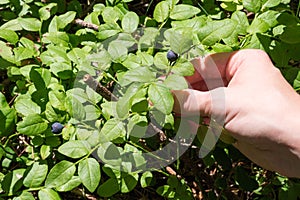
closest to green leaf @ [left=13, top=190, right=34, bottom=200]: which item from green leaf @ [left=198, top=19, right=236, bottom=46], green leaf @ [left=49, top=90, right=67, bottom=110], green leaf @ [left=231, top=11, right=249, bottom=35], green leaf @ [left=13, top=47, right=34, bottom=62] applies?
green leaf @ [left=49, top=90, right=67, bottom=110]

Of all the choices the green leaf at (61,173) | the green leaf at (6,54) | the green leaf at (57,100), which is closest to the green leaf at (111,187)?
the green leaf at (61,173)

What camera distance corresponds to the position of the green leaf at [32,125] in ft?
4.83

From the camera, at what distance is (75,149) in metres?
1.41

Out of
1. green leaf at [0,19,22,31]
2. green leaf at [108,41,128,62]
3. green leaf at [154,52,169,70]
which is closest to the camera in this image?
green leaf at [154,52,169,70]

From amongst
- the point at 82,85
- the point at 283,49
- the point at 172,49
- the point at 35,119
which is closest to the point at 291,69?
the point at 283,49

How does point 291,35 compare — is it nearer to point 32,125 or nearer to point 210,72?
point 210,72

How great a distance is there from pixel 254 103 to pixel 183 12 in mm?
358

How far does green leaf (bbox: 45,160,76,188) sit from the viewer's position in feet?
4.65

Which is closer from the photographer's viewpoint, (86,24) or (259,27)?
(259,27)

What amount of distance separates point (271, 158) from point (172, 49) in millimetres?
485

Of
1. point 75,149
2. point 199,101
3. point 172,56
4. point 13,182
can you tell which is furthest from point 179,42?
point 13,182

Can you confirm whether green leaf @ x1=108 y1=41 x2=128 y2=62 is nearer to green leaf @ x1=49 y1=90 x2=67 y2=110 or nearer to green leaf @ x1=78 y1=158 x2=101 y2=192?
green leaf @ x1=49 y1=90 x2=67 y2=110

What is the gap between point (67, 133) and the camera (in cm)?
149

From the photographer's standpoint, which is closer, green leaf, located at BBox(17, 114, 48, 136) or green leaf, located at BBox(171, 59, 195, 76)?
green leaf, located at BBox(171, 59, 195, 76)
